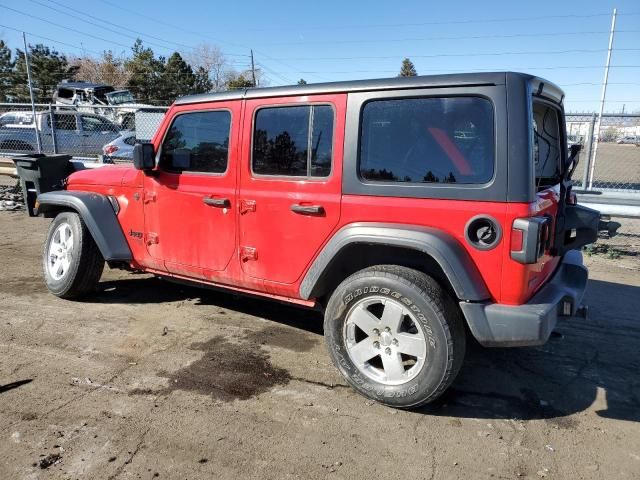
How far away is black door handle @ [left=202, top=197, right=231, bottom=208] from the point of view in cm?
373

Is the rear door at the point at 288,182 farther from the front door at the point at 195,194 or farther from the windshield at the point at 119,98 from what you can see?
the windshield at the point at 119,98

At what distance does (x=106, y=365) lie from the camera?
351 centimetres

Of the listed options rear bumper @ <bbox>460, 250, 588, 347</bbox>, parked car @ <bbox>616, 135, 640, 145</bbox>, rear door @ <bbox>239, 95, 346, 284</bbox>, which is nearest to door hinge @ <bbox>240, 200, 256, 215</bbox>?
rear door @ <bbox>239, 95, 346, 284</bbox>

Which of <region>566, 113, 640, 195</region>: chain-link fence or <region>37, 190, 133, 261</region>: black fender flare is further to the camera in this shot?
<region>566, 113, 640, 195</region>: chain-link fence

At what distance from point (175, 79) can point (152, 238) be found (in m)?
42.4

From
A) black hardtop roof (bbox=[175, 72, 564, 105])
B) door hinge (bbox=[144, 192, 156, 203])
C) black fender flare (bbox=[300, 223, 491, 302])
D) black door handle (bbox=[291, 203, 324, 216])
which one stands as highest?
black hardtop roof (bbox=[175, 72, 564, 105])

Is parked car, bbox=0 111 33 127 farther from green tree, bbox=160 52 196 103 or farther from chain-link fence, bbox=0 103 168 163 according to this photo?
green tree, bbox=160 52 196 103

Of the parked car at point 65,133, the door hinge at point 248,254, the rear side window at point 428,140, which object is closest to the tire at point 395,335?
the rear side window at point 428,140


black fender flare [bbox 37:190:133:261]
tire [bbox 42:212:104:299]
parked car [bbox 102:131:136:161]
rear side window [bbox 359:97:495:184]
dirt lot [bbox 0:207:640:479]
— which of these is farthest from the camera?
parked car [bbox 102:131:136:161]

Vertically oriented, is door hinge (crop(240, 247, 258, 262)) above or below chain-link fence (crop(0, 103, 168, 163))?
below

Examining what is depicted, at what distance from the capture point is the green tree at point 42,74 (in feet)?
136

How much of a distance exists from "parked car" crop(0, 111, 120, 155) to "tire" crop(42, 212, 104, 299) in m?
7.53

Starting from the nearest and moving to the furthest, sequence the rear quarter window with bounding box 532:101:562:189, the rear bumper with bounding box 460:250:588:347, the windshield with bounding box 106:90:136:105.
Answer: the rear bumper with bounding box 460:250:588:347
the rear quarter window with bounding box 532:101:562:189
the windshield with bounding box 106:90:136:105

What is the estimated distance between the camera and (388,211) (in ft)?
9.87
